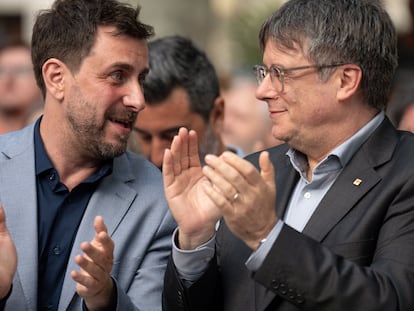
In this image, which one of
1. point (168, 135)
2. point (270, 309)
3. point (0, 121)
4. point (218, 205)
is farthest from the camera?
point (0, 121)

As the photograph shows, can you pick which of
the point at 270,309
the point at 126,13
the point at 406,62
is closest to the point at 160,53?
the point at 126,13

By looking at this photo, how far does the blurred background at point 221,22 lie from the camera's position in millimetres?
13023

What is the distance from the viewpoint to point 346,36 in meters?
4.70

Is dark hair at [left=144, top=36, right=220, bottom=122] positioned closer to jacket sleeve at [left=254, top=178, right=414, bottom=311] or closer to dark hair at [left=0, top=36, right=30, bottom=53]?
jacket sleeve at [left=254, top=178, right=414, bottom=311]

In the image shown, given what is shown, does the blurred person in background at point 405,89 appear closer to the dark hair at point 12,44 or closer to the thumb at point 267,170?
the thumb at point 267,170

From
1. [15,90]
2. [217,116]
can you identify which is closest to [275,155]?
[217,116]

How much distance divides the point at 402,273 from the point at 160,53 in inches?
106

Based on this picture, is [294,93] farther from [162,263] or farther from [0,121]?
[0,121]

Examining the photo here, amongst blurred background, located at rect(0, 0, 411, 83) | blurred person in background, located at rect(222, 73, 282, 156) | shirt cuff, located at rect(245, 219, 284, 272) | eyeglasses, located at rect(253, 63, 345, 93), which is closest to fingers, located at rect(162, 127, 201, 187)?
eyeglasses, located at rect(253, 63, 345, 93)

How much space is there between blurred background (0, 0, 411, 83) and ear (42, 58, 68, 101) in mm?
6516

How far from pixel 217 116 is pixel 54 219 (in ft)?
6.18

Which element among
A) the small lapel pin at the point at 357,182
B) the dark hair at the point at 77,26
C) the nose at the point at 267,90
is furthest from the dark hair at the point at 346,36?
the dark hair at the point at 77,26

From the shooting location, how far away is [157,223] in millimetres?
5172

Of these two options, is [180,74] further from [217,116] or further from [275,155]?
[275,155]
